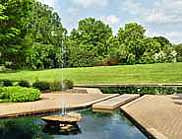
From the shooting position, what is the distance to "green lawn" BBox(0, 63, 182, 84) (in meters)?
39.5

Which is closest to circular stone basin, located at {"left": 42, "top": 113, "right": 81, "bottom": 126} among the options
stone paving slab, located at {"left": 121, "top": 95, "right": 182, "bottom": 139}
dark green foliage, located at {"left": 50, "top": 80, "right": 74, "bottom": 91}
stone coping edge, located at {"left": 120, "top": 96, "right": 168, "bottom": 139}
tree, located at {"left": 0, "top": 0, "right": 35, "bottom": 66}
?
stone coping edge, located at {"left": 120, "top": 96, "right": 168, "bottom": 139}

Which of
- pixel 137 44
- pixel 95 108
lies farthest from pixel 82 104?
pixel 137 44

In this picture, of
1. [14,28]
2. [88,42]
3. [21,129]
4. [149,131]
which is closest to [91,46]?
[88,42]

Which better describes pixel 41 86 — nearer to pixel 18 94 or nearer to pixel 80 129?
pixel 18 94

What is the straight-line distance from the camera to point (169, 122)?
13.1 metres

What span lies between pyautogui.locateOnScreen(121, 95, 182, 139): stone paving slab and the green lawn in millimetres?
20165

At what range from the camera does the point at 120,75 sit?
4259cm

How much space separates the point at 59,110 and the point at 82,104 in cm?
203

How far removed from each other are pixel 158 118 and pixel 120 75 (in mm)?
28471

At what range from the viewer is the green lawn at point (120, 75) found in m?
39.5

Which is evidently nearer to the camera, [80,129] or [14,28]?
[80,129]

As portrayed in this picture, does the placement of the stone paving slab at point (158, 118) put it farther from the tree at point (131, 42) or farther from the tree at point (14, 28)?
the tree at point (131, 42)

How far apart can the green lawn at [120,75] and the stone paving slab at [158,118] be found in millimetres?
20165

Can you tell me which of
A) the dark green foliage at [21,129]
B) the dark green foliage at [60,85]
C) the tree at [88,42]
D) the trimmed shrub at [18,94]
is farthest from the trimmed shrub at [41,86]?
the tree at [88,42]
